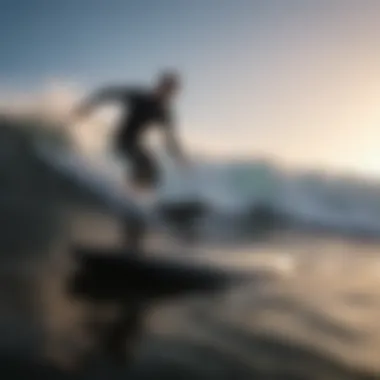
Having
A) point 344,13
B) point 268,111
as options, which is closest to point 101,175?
point 268,111

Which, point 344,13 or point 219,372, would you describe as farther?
point 344,13

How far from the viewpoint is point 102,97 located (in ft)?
4.12

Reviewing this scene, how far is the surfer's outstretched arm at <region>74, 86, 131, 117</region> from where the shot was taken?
1247 millimetres

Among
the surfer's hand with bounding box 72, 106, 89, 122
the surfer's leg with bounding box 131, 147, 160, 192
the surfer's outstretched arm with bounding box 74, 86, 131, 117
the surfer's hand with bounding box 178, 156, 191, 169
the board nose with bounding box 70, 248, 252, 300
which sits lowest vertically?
the board nose with bounding box 70, 248, 252, 300

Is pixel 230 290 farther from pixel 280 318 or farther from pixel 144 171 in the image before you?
pixel 144 171

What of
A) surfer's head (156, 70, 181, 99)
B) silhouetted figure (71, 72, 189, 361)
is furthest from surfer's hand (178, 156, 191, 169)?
surfer's head (156, 70, 181, 99)

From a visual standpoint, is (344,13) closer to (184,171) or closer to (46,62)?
(184,171)

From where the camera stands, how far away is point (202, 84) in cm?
128

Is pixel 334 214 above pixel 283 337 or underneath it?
above

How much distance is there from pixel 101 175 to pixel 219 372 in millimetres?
391

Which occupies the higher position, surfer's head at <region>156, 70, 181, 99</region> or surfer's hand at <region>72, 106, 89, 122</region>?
surfer's head at <region>156, 70, 181, 99</region>

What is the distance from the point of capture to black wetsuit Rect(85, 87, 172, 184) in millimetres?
1248

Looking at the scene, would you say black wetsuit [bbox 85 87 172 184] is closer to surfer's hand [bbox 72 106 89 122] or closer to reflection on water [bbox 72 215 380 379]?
surfer's hand [bbox 72 106 89 122]

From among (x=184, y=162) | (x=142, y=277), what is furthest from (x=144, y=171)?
(x=142, y=277)
